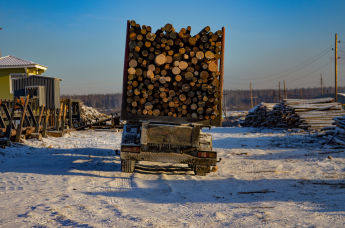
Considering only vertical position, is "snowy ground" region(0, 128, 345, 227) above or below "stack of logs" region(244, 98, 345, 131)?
below

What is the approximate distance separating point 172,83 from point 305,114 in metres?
15.4

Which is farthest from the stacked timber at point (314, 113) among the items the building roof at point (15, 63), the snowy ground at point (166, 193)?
the building roof at point (15, 63)

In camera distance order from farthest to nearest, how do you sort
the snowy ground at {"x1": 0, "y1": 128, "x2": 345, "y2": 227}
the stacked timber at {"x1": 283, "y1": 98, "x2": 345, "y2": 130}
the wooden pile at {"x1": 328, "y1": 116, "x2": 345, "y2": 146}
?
the stacked timber at {"x1": 283, "y1": 98, "x2": 345, "y2": 130}, the wooden pile at {"x1": 328, "y1": 116, "x2": 345, "y2": 146}, the snowy ground at {"x1": 0, "y1": 128, "x2": 345, "y2": 227}

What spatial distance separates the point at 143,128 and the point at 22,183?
105 inches

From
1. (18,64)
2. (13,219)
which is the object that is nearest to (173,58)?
(13,219)

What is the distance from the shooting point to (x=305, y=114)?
64.9ft

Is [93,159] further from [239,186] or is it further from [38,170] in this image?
[239,186]

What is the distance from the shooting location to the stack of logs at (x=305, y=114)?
1932 centimetres

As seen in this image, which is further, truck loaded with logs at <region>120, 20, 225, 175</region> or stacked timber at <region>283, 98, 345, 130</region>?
stacked timber at <region>283, 98, 345, 130</region>

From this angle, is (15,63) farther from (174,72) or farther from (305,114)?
(305,114)

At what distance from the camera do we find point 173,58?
6.98 metres

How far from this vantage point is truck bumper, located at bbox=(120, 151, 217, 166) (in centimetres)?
676

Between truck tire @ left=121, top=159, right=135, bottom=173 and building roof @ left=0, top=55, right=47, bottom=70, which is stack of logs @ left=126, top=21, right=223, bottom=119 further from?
building roof @ left=0, top=55, right=47, bottom=70

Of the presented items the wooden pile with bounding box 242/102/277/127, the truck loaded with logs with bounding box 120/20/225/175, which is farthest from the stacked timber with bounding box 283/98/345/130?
the truck loaded with logs with bounding box 120/20/225/175
